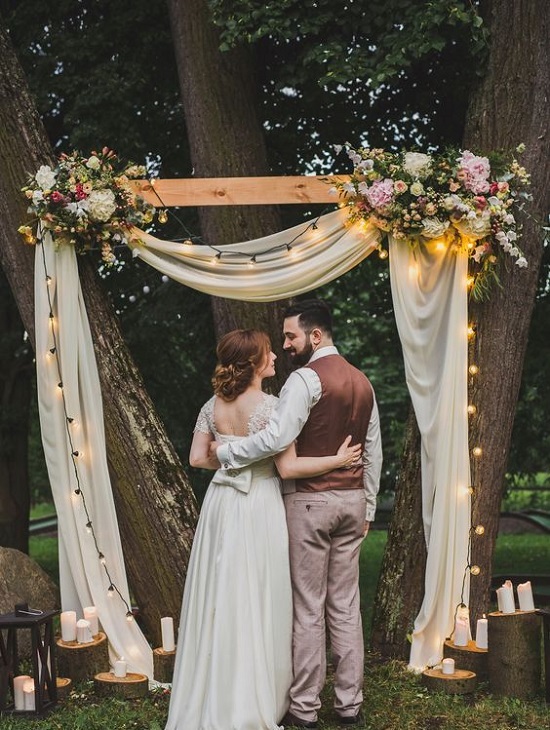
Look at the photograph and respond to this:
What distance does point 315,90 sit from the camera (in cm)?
671

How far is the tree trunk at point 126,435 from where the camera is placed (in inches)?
217

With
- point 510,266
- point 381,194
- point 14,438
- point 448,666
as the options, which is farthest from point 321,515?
point 14,438

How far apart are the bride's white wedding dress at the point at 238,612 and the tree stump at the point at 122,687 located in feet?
2.23

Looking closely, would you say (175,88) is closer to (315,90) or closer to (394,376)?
(315,90)

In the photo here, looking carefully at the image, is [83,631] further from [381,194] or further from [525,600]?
[381,194]

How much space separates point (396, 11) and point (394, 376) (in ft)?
26.6

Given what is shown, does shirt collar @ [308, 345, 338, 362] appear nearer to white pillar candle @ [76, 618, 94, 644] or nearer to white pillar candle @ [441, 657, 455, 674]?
white pillar candle @ [441, 657, 455, 674]

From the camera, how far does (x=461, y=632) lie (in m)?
5.05

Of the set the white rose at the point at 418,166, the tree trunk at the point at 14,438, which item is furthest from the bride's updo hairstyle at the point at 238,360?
the tree trunk at the point at 14,438

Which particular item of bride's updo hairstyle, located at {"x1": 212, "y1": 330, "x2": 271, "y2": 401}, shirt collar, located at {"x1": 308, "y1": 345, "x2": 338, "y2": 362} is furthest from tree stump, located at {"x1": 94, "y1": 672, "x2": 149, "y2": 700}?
shirt collar, located at {"x1": 308, "y1": 345, "x2": 338, "y2": 362}

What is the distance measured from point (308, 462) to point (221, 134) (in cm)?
267

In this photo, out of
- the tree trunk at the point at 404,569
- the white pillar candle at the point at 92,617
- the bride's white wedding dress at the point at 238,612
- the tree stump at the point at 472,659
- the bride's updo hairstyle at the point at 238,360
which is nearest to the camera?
the bride's white wedding dress at the point at 238,612

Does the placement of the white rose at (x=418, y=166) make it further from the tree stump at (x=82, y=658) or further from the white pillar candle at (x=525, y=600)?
the tree stump at (x=82, y=658)

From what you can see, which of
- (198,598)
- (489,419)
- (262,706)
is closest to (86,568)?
(198,598)
